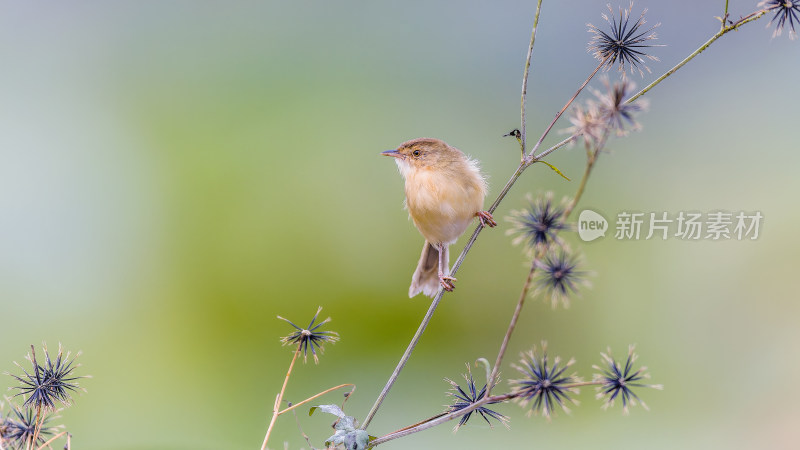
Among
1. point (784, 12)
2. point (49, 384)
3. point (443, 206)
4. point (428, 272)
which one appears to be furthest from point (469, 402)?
point (428, 272)

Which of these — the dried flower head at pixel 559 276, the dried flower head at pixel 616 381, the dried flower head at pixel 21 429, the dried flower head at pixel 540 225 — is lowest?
the dried flower head at pixel 21 429

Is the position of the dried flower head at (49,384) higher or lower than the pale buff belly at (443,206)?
lower

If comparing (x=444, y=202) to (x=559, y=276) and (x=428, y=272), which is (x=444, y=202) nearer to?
(x=428, y=272)

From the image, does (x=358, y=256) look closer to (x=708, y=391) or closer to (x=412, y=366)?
(x=412, y=366)

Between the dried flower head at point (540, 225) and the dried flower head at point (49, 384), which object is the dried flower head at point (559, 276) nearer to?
the dried flower head at point (540, 225)

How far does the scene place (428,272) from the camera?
241 cm

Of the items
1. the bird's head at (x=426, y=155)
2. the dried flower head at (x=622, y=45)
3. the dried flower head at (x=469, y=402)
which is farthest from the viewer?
the bird's head at (x=426, y=155)

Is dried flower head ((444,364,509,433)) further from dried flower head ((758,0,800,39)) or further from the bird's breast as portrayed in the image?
the bird's breast

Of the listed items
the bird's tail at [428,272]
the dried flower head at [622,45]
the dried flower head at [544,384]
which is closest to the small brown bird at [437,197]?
the bird's tail at [428,272]

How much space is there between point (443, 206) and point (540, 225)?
128 centimetres

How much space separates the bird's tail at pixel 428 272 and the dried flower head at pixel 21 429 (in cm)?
138

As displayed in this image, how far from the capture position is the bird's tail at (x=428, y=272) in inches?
90.7

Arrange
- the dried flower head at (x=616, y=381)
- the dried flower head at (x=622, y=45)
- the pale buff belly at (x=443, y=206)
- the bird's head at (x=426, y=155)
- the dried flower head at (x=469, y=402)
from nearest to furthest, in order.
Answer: the dried flower head at (x=616, y=381), the dried flower head at (x=469, y=402), the dried flower head at (x=622, y=45), the pale buff belly at (x=443, y=206), the bird's head at (x=426, y=155)

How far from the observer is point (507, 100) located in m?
3.90
